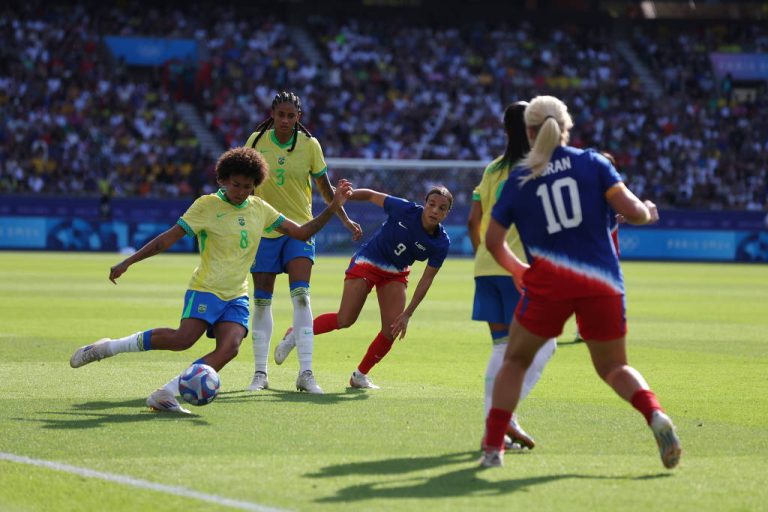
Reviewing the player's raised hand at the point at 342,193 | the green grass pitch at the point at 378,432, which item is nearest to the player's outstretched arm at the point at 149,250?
the green grass pitch at the point at 378,432

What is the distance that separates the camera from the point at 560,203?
6.66m

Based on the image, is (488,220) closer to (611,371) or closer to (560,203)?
(560,203)

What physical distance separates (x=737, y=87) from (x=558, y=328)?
1927 inches

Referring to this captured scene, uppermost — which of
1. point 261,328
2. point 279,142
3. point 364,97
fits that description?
point 364,97

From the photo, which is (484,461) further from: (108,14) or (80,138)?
(108,14)

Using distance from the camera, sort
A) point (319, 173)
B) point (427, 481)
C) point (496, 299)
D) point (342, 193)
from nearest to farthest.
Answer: point (427, 481), point (496, 299), point (342, 193), point (319, 173)

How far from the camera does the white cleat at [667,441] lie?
6.60 m

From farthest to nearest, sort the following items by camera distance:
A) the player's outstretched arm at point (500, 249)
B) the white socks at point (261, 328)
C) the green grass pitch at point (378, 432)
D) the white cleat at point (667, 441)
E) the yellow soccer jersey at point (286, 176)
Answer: the yellow soccer jersey at point (286, 176)
the white socks at point (261, 328)
the player's outstretched arm at point (500, 249)
the white cleat at point (667, 441)
the green grass pitch at point (378, 432)

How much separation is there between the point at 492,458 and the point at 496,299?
1409 mm

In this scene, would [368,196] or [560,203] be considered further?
[368,196]

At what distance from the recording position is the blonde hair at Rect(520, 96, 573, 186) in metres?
6.67

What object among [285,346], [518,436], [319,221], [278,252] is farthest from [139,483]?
[285,346]

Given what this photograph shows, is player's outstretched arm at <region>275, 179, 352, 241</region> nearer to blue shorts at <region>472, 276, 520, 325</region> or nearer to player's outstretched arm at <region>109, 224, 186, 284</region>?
player's outstretched arm at <region>109, 224, 186, 284</region>

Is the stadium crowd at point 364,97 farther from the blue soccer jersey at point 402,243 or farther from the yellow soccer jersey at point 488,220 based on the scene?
the yellow soccer jersey at point 488,220
